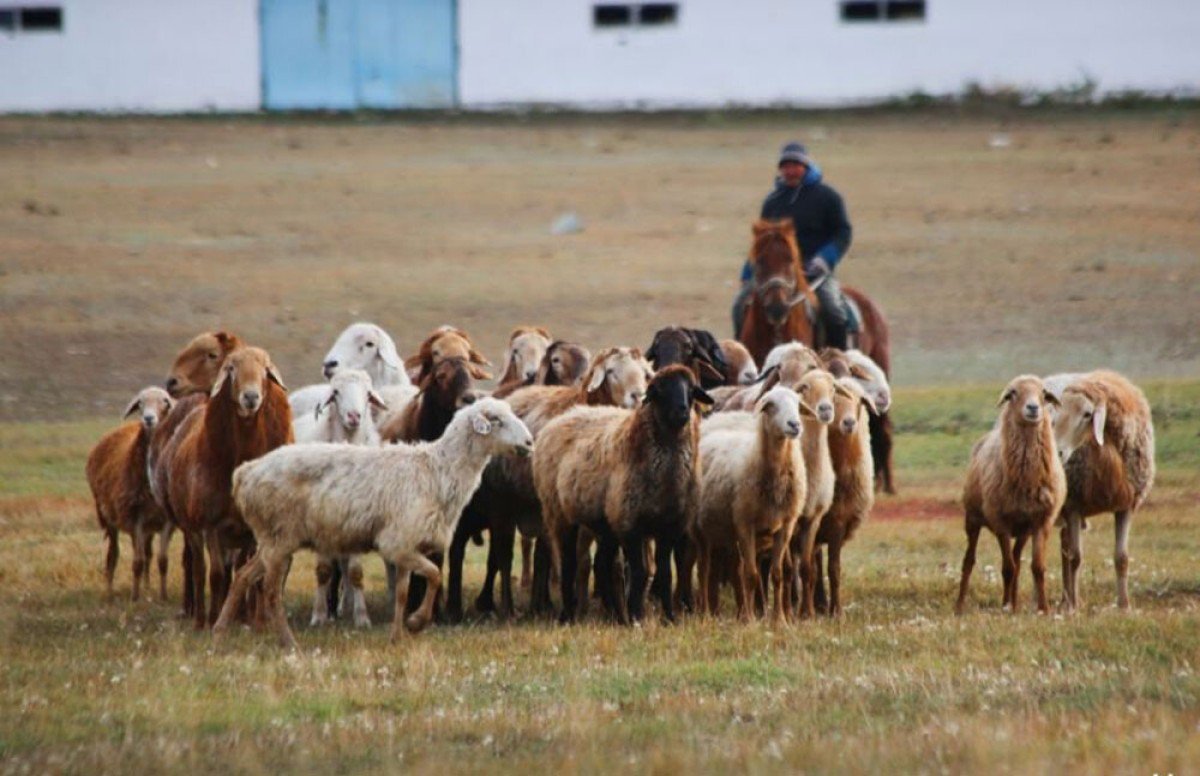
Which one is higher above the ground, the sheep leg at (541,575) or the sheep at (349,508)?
the sheep at (349,508)

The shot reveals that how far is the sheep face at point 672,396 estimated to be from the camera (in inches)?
524

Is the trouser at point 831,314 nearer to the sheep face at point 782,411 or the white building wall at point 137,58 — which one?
the sheep face at point 782,411

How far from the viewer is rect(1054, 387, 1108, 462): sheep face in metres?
14.5

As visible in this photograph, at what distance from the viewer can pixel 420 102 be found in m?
44.2

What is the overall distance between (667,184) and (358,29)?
736 cm

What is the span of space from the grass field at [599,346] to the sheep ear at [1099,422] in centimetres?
103

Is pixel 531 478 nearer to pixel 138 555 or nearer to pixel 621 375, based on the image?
pixel 621 375

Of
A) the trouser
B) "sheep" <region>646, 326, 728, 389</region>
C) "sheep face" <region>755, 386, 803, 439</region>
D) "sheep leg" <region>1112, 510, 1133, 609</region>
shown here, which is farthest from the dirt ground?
"sheep face" <region>755, 386, 803, 439</region>

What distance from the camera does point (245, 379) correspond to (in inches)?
533

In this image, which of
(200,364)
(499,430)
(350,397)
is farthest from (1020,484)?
(200,364)

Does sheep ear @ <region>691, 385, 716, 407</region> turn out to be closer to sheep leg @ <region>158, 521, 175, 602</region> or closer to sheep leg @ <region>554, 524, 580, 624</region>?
sheep leg @ <region>554, 524, 580, 624</region>

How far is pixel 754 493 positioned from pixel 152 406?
4.36 m

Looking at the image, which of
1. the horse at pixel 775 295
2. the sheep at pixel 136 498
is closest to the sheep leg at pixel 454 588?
the sheep at pixel 136 498

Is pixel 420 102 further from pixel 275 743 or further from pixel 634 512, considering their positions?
pixel 275 743
